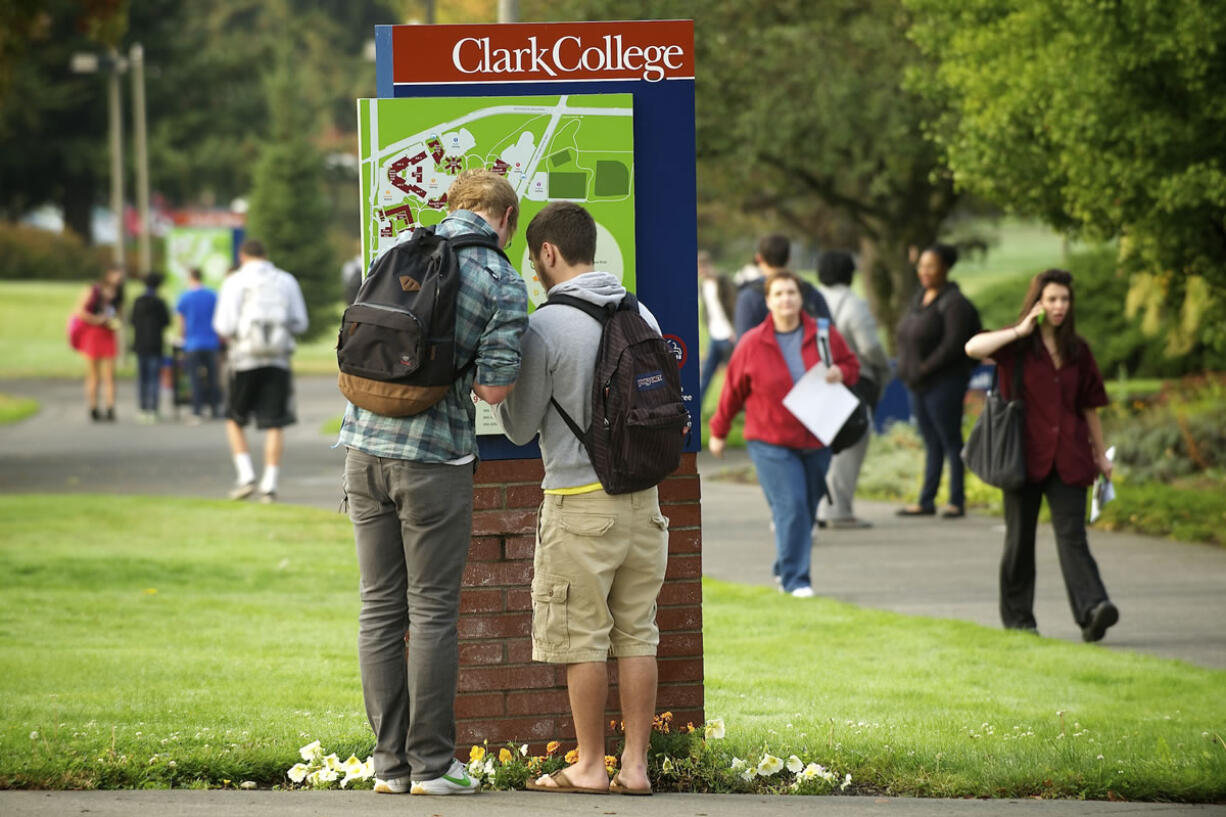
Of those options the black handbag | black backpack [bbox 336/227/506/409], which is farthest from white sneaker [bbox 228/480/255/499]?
black backpack [bbox 336/227/506/409]

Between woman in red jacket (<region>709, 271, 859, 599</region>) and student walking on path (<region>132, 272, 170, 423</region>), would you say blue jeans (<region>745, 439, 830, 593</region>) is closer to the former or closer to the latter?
woman in red jacket (<region>709, 271, 859, 599</region>)

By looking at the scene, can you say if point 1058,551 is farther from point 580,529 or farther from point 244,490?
point 244,490

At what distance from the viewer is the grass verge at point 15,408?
2522 cm

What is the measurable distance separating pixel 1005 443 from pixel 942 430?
4651 millimetres

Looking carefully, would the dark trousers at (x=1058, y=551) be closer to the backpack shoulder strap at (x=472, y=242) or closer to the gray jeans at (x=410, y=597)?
the gray jeans at (x=410, y=597)

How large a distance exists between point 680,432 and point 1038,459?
3790mm

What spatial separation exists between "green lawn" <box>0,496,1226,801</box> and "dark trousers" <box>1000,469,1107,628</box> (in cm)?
21

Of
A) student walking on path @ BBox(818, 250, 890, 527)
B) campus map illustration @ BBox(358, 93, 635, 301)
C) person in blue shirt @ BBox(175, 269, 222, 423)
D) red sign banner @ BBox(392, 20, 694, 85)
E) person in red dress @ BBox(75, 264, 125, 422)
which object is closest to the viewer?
campus map illustration @ BBox(358, 93, 635, 301)

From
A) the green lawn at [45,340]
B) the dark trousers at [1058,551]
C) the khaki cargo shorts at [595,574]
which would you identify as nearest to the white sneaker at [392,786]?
the khaki cargo shorts at [595,574]

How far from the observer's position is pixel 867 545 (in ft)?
39.5

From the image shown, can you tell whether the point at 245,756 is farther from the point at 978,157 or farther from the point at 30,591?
the point at 978,157

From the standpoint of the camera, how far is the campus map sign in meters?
5.57

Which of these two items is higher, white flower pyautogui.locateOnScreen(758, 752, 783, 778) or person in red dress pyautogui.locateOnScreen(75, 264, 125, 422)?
person in red dress pyautogui.locateOnScreen(75, 264, 125, 422)

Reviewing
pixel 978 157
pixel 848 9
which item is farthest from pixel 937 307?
pixel 848 9
